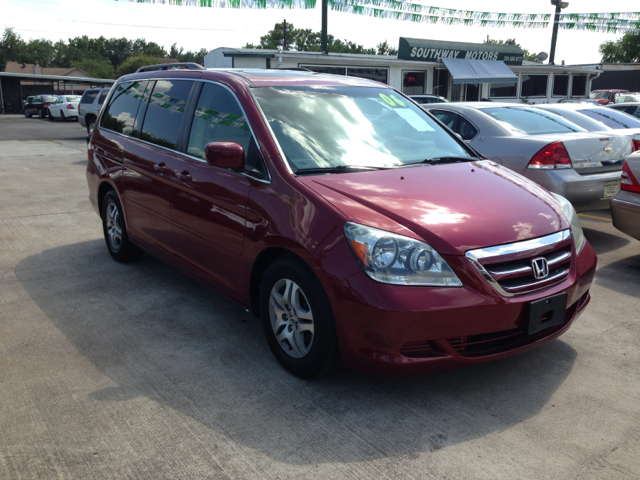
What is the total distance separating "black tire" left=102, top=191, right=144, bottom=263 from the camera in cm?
559

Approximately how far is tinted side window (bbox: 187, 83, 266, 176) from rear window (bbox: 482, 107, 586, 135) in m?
4.14

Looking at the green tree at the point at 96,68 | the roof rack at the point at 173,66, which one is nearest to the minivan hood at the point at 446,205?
the roof rack at the point at 173,66

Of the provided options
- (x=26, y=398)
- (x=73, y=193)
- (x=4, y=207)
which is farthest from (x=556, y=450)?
(x=73, y=193)

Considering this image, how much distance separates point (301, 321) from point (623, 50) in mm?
69592

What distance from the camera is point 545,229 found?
3303 mm

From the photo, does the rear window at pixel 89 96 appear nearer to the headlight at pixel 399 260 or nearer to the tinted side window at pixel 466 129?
the tinted side window at pixel 466 129

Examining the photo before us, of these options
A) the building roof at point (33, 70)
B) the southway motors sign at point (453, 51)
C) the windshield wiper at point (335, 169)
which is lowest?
the windshield wiper at point (335, 169)

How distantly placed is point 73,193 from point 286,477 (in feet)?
27.9

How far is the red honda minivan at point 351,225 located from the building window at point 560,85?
106 ft

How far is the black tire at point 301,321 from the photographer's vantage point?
10.2 feet

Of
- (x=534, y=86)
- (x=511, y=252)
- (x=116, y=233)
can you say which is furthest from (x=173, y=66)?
(x=534, y=86)

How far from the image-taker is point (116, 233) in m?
5.78

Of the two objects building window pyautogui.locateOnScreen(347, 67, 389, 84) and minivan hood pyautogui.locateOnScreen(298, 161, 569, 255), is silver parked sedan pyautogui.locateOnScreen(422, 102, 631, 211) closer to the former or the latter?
minivan hood pyautogui.locateOnScreen(298, 161, 569, 255)

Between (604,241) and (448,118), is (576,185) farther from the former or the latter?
(448,118)
